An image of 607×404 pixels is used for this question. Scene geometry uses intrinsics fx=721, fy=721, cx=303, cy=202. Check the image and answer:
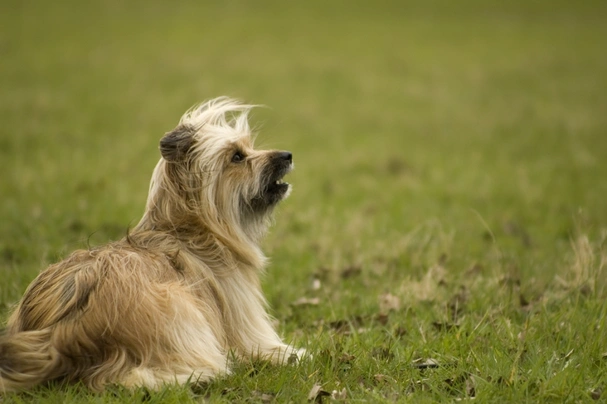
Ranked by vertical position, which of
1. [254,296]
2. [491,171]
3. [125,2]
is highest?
[125,2]

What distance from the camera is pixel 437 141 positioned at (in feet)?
51.6

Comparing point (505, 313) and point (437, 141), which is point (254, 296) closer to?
point (505, 313)

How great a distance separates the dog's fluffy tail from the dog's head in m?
1.22

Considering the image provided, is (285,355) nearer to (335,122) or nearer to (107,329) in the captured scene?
(107,329)

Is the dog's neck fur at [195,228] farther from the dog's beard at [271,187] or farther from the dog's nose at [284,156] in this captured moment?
the dog's nose at [284,156]

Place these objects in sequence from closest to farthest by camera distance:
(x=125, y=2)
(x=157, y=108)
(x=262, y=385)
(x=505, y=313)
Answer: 1. (x=262, y=385)
2. (x=505, y=313)
3. (x=157, y=108)
4. (x=125, y=2)

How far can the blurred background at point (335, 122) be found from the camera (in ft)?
28.4

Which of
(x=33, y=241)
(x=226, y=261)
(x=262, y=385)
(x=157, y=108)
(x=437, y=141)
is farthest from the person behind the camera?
(x=157, y=108)

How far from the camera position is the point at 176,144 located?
4781 millimetres

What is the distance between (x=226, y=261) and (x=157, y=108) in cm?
1337

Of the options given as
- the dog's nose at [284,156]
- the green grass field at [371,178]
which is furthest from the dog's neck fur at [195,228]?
the green grass field at [371,178]

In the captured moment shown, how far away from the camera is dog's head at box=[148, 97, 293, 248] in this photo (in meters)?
4.77

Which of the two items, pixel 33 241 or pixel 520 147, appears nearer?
pixel 33 241

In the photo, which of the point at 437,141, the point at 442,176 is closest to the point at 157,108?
the point at 437,141
